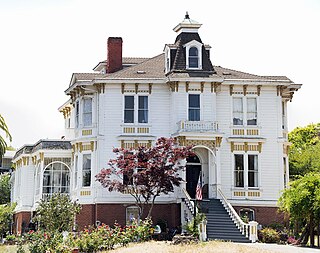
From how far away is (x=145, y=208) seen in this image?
1625 inches

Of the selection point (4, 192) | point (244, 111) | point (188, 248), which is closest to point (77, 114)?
point (244, 111)

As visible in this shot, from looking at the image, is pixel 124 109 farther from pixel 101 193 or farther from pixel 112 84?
pixel 101 193

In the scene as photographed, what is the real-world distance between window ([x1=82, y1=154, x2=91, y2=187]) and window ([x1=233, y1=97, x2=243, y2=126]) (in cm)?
971

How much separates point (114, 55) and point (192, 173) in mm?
9827

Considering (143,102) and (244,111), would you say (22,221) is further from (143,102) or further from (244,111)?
(244,111)

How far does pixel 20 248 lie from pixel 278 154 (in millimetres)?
19288

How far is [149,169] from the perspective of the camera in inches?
1458

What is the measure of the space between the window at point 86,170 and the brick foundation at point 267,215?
951cm

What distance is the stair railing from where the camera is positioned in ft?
119

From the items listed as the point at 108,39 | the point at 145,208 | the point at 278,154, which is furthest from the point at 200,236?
the point at 108,39

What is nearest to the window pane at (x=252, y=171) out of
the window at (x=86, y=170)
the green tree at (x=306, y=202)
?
the green tree at (x=306, y=202)

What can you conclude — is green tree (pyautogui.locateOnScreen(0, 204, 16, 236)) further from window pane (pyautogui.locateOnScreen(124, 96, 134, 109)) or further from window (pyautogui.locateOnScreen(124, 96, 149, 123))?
window pane (pyautogui.locateOnScreen(124, 96, 134, 109))

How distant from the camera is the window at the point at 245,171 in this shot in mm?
42125

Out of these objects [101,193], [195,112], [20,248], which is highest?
[195,112]
